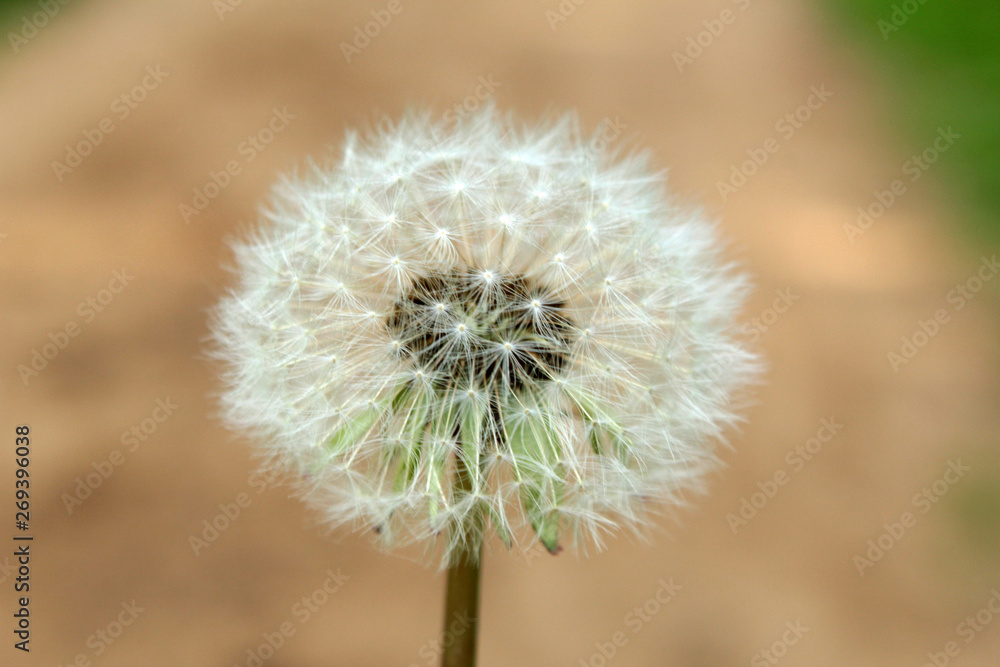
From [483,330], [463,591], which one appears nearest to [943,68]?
[483,330]

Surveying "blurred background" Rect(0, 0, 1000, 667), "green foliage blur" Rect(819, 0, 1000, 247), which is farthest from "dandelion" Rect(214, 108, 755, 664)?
"green foliage blur" Rect(819, 0, 1000, 247)

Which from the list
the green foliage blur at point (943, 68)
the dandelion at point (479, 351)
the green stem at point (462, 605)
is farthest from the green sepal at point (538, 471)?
the green foliage blur at point (943, 68)

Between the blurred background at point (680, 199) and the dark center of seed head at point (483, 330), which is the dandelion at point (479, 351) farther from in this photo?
the blurred background at point (680, 199)

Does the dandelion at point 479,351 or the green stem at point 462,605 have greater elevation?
the dandelion at point 479,351

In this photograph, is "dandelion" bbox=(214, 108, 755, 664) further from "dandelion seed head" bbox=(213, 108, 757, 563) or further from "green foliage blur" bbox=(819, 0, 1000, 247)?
"green foliage blur" bbox=(819, 0, 1000, 247)

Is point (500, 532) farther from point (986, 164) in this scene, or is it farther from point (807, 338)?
point (986, 164)

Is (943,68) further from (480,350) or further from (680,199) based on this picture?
(480,350)

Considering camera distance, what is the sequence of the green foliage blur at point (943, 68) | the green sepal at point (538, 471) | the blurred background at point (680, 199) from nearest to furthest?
the green sepal at point (538, 471), the blurred background at point (680, 199), the green foliage blur at point (943, 68)

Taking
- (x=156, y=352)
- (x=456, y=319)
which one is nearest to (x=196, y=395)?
(x=156, y=352)
